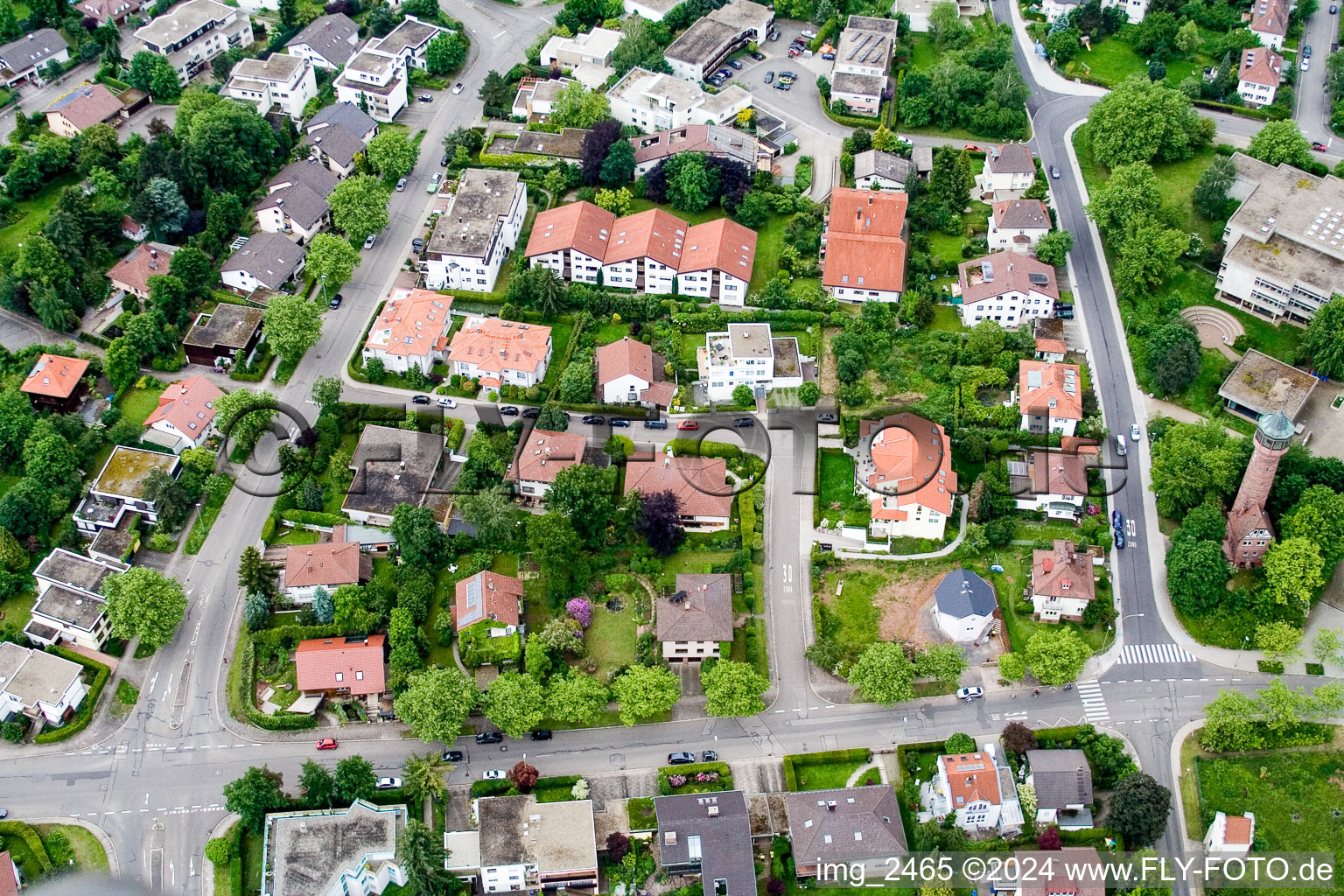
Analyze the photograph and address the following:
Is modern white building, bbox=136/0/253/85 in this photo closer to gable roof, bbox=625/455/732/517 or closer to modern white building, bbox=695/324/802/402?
modern white building, bbox=695/324/802/402

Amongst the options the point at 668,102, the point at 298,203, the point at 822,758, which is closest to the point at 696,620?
the point at 822,758

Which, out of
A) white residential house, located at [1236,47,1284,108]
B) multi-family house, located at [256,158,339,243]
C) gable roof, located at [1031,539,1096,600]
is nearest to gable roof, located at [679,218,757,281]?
multi-family house, located at [256,158,339,243]

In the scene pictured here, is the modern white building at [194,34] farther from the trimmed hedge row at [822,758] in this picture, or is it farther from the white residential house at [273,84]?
the trimmed hedge row at [822,758]

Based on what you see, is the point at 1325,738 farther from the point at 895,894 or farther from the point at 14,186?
the point at 14,186

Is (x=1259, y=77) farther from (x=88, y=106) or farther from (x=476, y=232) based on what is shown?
(x=88, y=106)

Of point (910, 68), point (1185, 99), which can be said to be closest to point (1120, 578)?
point (1185, 99)

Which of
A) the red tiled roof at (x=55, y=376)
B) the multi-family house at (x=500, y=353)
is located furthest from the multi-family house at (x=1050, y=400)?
the red tiled roof at (x=55, y=376)
